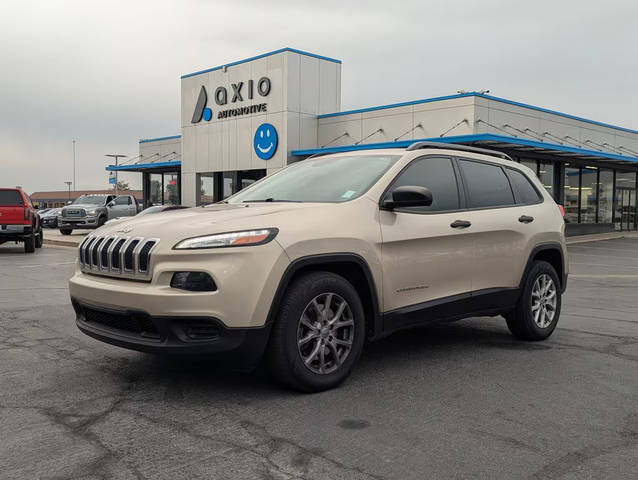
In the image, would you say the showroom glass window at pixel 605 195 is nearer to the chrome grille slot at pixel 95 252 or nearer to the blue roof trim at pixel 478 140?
the blue roof trim at pixel 478 140

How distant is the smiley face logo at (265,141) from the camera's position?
27.8 metres

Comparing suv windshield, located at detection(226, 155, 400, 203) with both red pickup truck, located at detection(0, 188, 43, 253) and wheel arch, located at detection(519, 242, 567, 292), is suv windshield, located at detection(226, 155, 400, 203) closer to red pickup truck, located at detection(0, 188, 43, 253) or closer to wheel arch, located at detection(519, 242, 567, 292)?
wheel arch, located at detection(519, 242, 567, 292)

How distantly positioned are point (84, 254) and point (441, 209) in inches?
112

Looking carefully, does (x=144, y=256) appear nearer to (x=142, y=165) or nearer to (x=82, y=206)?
(x=82, y=206)

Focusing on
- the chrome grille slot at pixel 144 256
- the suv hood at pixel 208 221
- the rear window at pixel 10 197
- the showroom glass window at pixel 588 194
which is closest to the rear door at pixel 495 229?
the suv hood at pixel 208 221

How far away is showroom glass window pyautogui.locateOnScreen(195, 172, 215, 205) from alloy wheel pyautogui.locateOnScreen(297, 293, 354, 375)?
95.2 feet

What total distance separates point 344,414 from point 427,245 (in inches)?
66.2

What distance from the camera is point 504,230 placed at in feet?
19.2

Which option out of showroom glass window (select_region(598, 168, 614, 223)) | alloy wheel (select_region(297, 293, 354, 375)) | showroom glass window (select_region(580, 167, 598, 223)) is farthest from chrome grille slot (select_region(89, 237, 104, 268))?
showroom glass window (select_region(598, 168, 614, 223))

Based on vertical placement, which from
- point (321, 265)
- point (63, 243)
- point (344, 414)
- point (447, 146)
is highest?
point (447, 146)

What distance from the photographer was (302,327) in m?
4.34

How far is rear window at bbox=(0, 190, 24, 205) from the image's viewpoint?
1836cm

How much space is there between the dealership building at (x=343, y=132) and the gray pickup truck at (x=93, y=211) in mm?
3769

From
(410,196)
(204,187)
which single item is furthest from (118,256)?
(204,187)
